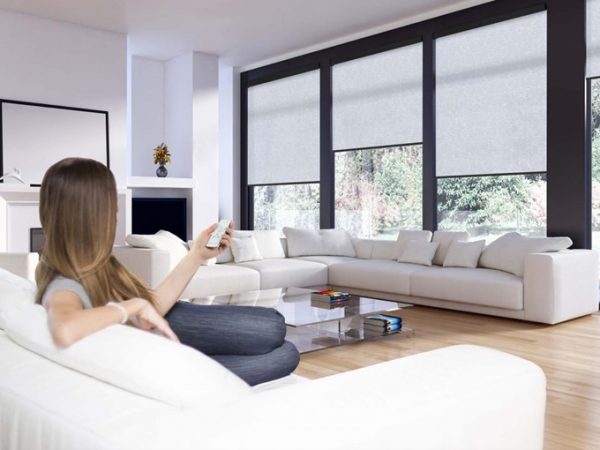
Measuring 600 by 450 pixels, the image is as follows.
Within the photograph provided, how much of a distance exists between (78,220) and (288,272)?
16.4ft

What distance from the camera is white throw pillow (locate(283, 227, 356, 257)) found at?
7.19 meters

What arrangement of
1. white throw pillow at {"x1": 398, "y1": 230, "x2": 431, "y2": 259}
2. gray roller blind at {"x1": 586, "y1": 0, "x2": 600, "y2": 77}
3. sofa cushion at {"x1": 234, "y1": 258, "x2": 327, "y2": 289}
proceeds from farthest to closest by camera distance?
1. white throw pillow at {"x1": 398, "y1": 230, "x2": 431, "y2": 259}
2. sofa cushion at {"x1": 234, "y1": 258, "x2": 327, "y2": 289}
3. gray roller blind at {"x1": 586, "y1": 0, "x2": 600, "y2": 77}

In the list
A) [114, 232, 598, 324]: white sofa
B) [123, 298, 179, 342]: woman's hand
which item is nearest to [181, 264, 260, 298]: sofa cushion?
[114, 232, 598, 324]: white sofa

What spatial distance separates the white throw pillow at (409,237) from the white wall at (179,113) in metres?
3.42

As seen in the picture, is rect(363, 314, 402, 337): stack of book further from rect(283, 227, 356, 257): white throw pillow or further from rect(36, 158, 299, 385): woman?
rect(283, 227, 356, 257): white throw pillow

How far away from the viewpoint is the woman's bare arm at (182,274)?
1737mm

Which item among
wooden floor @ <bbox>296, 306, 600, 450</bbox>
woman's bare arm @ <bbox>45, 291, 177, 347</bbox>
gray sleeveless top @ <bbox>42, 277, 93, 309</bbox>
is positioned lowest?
wooden floor @ <bbox>296, 306, 600, 450</bbox>

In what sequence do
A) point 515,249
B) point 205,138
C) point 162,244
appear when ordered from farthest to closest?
Result: point 205,138
point 162,244
point 515,249

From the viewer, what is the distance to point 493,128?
648 cm

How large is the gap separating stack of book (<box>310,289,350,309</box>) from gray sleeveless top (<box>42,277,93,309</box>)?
3090 mm

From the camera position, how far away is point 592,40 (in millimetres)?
5773

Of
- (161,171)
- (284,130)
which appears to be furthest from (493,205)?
(161,171)

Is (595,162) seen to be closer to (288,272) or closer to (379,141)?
(379,141)

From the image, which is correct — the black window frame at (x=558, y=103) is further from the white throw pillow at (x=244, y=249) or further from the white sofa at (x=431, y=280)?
the white throw pillow at (x=244, y=249)
